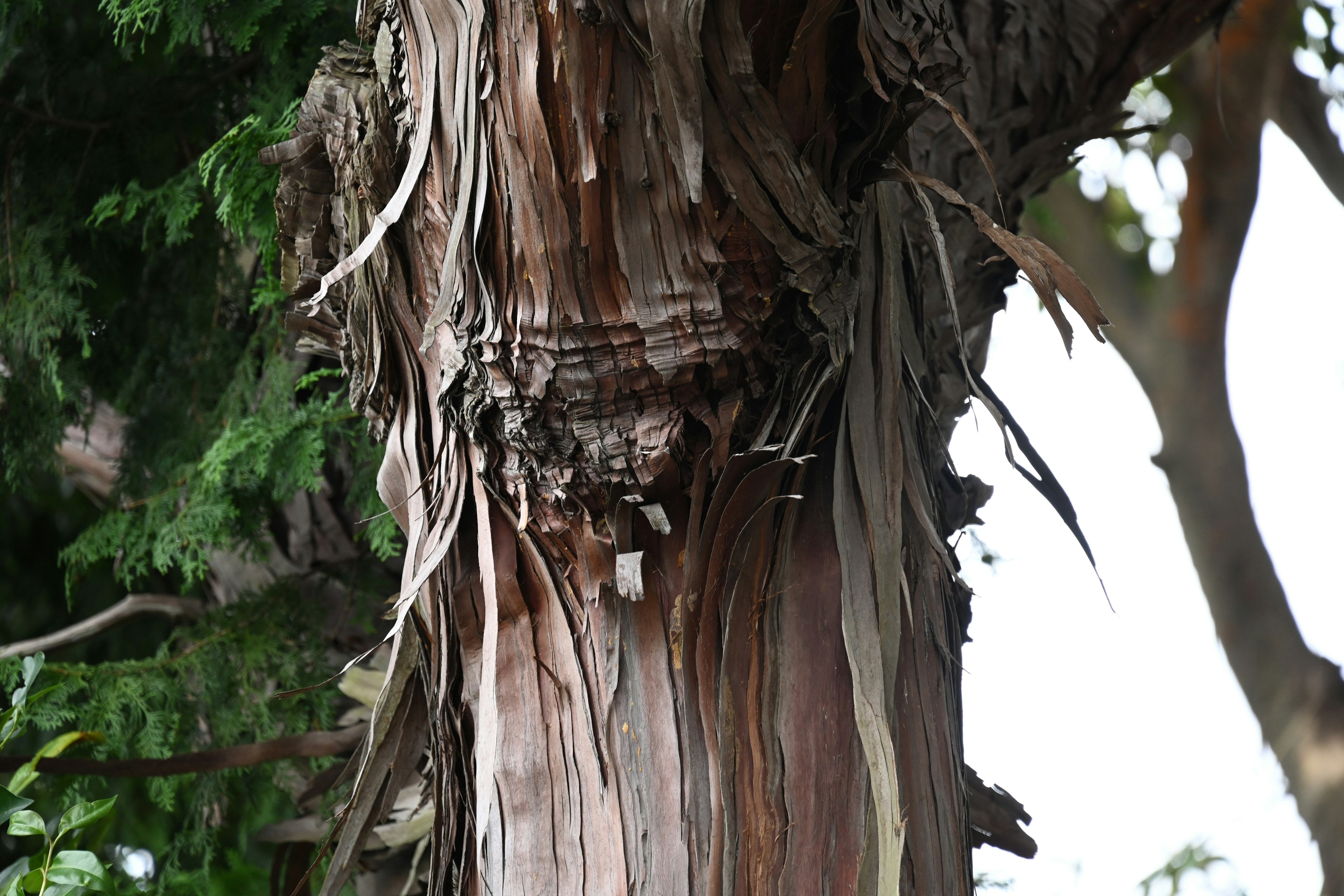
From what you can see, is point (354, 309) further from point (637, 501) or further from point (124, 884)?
point (124, 884)

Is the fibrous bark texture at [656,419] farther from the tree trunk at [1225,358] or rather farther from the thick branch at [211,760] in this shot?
the tree trunk at [1225,358]

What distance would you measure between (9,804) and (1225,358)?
333cm

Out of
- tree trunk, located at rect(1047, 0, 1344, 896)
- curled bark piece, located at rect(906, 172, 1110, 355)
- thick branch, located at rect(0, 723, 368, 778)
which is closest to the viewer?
curled bark piece, located at rect(906, 172, 1110, 355)

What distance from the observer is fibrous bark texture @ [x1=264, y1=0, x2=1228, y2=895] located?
583 millimetres

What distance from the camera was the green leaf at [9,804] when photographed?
2.76 feet

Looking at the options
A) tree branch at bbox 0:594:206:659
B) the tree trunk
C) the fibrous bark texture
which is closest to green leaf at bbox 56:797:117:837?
the fibrous bark texture

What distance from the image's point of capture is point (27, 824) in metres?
0.82

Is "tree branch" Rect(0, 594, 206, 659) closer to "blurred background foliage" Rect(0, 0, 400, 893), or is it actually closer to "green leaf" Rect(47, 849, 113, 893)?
"blurred background foliage" Rect(0, 0, 400, 893)

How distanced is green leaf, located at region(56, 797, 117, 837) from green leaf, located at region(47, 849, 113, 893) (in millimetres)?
27

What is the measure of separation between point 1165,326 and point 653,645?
303cm

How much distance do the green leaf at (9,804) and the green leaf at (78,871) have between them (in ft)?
0.21

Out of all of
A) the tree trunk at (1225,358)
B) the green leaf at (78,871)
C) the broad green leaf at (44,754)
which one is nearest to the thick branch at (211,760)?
the broad green leaf at (44,754)

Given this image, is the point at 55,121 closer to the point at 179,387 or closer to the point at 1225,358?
the point at 179,387

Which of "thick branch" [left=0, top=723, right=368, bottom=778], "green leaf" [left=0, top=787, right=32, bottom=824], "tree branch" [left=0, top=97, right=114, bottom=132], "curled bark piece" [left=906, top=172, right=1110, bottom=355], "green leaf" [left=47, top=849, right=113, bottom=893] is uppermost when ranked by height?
"tree branch" [left=0, top=97, right=114, bottom=132]
